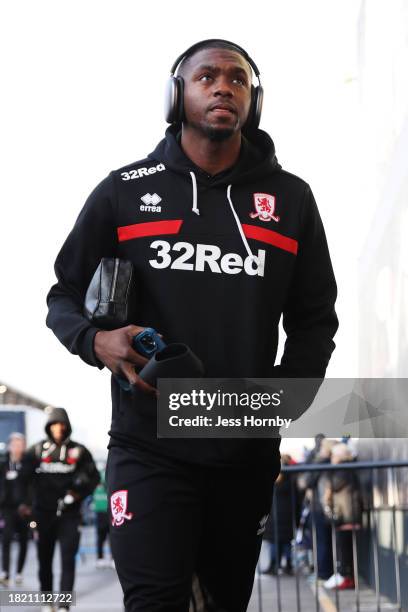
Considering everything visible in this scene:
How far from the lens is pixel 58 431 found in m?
9.80

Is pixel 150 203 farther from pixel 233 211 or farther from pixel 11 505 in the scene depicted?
pixel 11 505

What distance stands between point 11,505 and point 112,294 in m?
11.3

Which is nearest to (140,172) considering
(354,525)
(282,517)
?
(354,525)

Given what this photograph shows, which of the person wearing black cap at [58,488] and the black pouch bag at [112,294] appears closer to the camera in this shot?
the black pouch bag at [112,294]

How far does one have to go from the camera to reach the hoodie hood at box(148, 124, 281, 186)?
302cm

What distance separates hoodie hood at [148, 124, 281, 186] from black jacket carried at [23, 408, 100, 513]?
6.66 metres

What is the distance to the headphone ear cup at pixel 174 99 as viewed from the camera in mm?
2988

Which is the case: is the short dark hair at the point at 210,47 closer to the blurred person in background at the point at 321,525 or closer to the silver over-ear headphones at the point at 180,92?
the silver over-ear headphones at the point at 180,92

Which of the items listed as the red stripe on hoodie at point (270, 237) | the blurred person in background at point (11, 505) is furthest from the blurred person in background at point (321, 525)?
the red stripe on hoodie at point (270, 237)

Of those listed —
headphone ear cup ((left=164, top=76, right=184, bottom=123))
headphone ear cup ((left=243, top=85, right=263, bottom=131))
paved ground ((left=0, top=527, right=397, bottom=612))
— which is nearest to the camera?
headphone ear cup ((left=164, top=76, right=184, bottom=123))

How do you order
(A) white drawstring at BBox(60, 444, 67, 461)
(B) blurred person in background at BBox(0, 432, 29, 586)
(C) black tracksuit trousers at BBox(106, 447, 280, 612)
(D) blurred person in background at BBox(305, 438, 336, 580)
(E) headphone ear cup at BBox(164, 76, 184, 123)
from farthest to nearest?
1. (B) blurred person in background at BBox(0, 432, 29, 586)
2. (A) white drawstring at BBox(60, 444, 67, 461)
3. (D) blurred person in background at BBox(305, 438, 336, 580)
4. (E) headphone ear cup at BBox(164, 76, 184, 123)
5. (C) black tracksuit trousers at BBox(106, 447, 280, 612)

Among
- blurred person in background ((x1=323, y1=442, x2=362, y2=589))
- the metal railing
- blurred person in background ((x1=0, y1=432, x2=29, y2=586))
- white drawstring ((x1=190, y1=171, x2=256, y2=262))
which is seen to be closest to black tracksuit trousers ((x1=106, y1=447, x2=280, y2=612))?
white drawstring ((x1=190, y1=171, x2=256, y2=262))

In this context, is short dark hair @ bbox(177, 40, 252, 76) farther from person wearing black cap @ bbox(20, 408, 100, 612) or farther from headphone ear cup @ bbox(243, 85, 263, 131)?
person wearing black cap @ bbox(20, 408, 100, 612)

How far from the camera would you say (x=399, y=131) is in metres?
9.27
